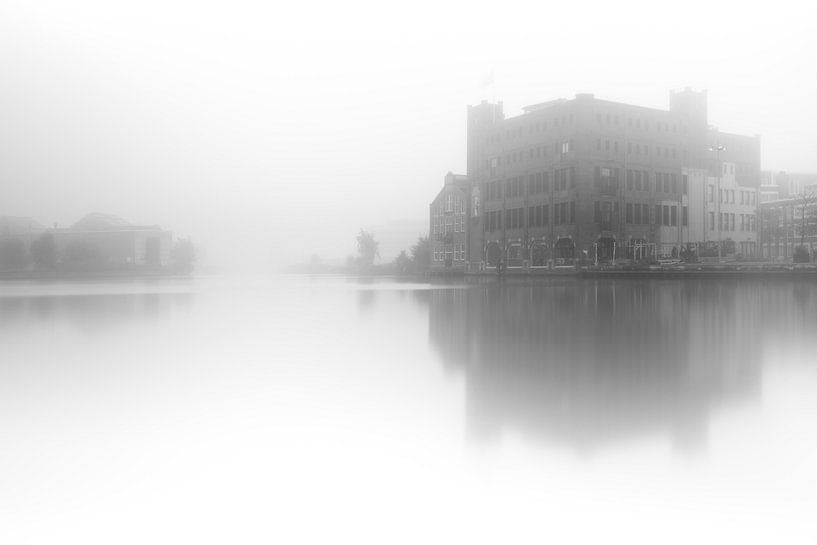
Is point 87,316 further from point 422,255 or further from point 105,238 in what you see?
point 105,238

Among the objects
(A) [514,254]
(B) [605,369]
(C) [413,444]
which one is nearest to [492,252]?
(A) [514,254]

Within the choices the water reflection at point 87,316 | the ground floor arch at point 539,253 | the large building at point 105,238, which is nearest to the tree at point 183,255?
the large building at point 105,238

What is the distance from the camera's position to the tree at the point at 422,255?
327 feet

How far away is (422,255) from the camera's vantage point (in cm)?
10281

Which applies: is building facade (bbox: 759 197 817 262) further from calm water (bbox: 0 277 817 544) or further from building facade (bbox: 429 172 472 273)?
calm water (bbox: 0 277 817 544)

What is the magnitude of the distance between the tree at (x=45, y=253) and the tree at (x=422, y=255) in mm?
51007

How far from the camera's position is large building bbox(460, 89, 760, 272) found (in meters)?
79.1

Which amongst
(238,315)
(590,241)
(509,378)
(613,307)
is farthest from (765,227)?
(509,378)

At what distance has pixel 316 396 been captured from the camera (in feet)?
23.3

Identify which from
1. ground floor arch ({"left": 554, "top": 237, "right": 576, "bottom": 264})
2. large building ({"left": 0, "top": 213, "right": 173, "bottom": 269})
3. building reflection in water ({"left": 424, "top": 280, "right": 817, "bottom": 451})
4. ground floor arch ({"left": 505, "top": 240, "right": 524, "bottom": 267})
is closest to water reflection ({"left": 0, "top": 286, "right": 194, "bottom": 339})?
building reflection in water ({"left": 424, "top": 280, "right": 817, "bottom": 451})

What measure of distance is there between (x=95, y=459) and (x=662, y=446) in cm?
400

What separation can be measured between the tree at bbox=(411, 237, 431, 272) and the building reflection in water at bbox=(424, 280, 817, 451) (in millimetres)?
82372

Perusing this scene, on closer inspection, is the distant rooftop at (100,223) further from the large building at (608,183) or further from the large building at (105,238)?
the large building at (608,183)

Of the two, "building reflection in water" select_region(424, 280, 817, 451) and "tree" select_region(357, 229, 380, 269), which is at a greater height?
"tree" select_region(357, 229, 380, 269)
